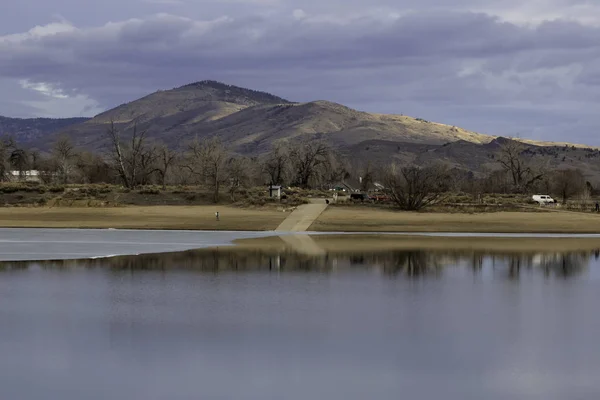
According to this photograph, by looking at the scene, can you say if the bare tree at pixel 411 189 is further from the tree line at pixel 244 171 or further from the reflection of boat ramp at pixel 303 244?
the reflection of boat ramp at pixel 303 244

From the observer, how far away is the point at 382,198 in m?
71.3

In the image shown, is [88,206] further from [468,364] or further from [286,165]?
→ [468,364]

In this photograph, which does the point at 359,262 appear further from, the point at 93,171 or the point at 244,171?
the point at 93,171

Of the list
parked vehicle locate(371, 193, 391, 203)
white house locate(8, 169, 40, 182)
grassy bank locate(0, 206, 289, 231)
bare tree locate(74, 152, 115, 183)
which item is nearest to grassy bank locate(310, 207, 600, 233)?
grassy bank locate(0, 206, 289, 231)

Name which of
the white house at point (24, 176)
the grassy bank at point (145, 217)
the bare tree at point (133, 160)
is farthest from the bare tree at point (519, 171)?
the white house at point (24, 176)

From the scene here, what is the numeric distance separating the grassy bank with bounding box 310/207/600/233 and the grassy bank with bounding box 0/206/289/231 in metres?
4.56

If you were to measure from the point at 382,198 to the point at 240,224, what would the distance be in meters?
22.3

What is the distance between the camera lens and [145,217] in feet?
184

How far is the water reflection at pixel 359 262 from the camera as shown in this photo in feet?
96.4

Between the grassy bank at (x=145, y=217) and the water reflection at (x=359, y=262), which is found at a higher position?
the grassy bank at (x=145, y=217)

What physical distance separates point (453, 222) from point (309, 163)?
4688 cm

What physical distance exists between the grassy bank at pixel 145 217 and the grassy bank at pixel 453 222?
4559 mm

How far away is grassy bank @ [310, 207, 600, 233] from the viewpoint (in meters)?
50.9

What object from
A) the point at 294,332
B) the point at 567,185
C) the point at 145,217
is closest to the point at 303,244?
the point at 145,217
